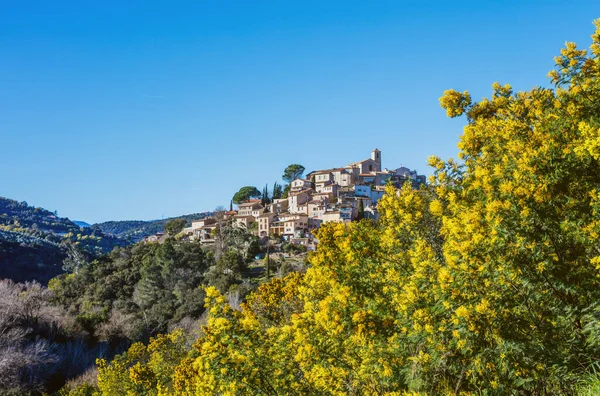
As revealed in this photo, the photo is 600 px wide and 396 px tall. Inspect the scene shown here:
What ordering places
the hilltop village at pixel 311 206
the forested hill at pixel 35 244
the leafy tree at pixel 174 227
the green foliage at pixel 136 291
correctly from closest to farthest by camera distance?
the green foliage at pixel 136 291
the forested hill at pixel 35 244
the hilltop village at pixel 311 206
the leafy tree at pixel 174 227

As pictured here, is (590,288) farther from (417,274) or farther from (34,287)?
(34,287)

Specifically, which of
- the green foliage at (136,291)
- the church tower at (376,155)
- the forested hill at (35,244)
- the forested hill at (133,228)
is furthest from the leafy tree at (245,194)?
the forested hill at (133,228)

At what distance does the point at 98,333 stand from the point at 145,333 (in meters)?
3.79

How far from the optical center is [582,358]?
6.02 m

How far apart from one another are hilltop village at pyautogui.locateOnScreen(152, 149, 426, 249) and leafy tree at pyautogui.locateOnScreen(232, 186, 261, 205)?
361cm

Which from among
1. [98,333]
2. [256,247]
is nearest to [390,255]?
[98,333]

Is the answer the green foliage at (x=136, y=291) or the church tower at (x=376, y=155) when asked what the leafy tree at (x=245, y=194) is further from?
the green foliage at (x=136, y=291)

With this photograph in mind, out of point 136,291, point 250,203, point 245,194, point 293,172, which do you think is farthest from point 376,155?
point 136,291

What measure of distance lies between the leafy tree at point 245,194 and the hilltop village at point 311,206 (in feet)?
11.9

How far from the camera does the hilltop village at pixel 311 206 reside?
75.8m

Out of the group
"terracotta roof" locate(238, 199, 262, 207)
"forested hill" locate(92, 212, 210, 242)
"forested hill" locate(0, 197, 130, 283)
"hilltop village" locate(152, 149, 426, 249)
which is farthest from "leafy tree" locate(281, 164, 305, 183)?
"forested hill" locate(92, 212, 210, 242)

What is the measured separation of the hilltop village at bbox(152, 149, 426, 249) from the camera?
249 ft

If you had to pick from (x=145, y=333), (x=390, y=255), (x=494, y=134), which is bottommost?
(x=145, y=333)

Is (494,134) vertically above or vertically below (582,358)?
above
